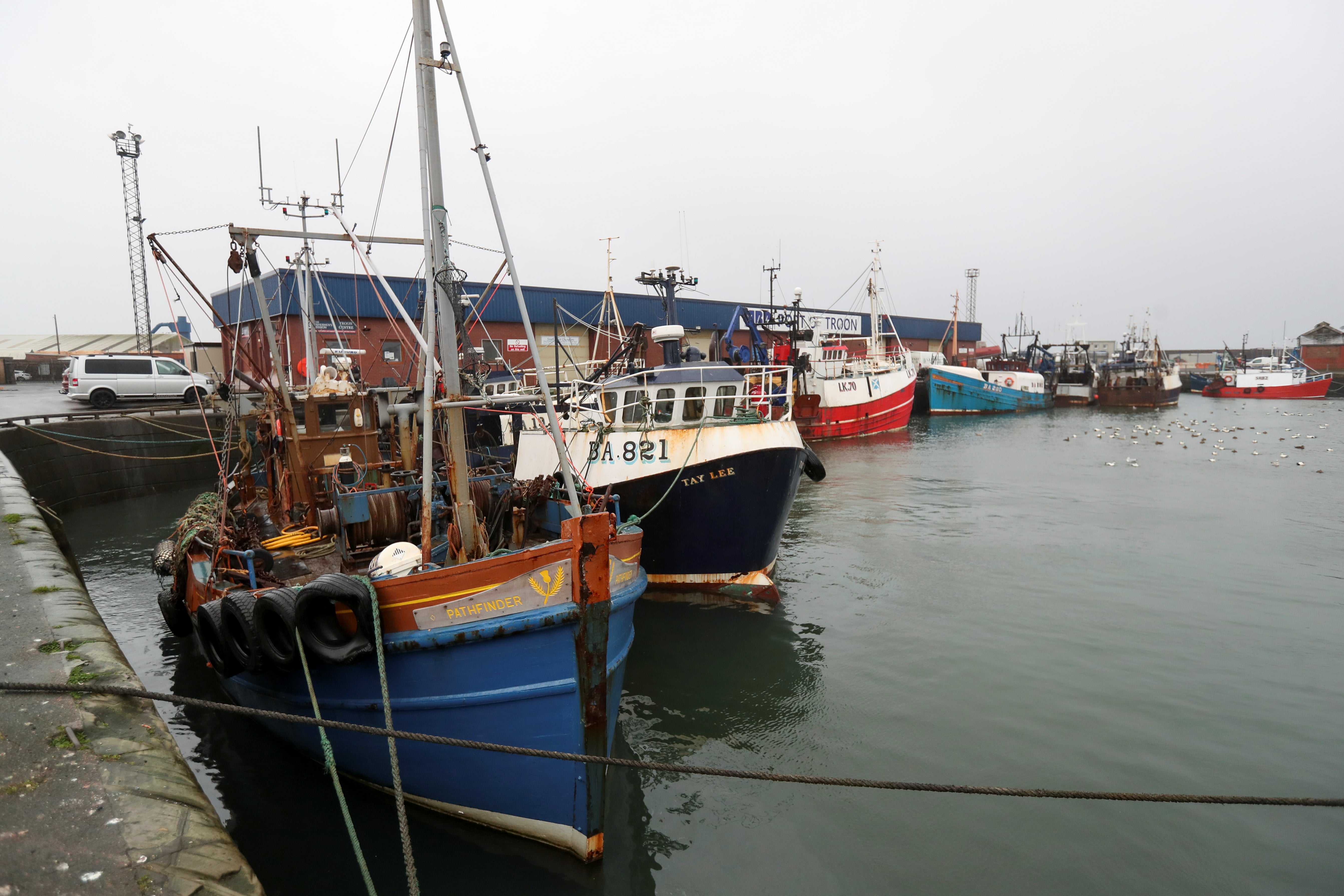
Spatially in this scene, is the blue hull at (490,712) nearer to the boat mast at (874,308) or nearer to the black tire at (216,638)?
the black tire at (216,638)

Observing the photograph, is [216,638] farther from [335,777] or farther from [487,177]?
[487,177]

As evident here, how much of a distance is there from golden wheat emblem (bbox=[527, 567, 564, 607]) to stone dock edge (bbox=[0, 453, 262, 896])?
2327mm

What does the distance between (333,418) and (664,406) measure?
534 cm

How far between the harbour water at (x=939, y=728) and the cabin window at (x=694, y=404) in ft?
10.6

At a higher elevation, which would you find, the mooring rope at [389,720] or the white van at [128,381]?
the white van at [128,381]

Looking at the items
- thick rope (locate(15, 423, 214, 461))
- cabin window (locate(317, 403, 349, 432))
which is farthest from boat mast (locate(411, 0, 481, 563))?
thick rope (locate(15, 423, 214, 461))

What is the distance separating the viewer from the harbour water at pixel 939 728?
559cm

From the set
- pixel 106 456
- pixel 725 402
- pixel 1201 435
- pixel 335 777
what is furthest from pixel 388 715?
pixel 1201 435

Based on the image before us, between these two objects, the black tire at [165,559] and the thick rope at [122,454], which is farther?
the thick rope at [122,454]

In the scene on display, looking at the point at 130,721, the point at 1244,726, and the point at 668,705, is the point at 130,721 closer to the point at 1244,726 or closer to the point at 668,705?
the point at 668,705

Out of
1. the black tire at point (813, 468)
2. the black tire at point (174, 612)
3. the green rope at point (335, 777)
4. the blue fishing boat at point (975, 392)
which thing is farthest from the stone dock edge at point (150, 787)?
the blue fishing boat at point (975, 392)

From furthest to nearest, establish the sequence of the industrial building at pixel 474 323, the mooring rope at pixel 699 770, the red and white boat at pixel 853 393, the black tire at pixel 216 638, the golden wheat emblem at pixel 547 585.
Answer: the red and white boat at pixel 853 393, the industrial building at pixel 474 323, the black tire at pixel 216 638, the golden wheat emblem at pixel 547 585, the mooring rope at pixel 699 770

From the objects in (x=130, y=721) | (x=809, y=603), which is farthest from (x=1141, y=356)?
(x=130, y=721)

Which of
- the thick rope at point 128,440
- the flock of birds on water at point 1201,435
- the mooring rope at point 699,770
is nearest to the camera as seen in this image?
the mooring rope at point 699,770
